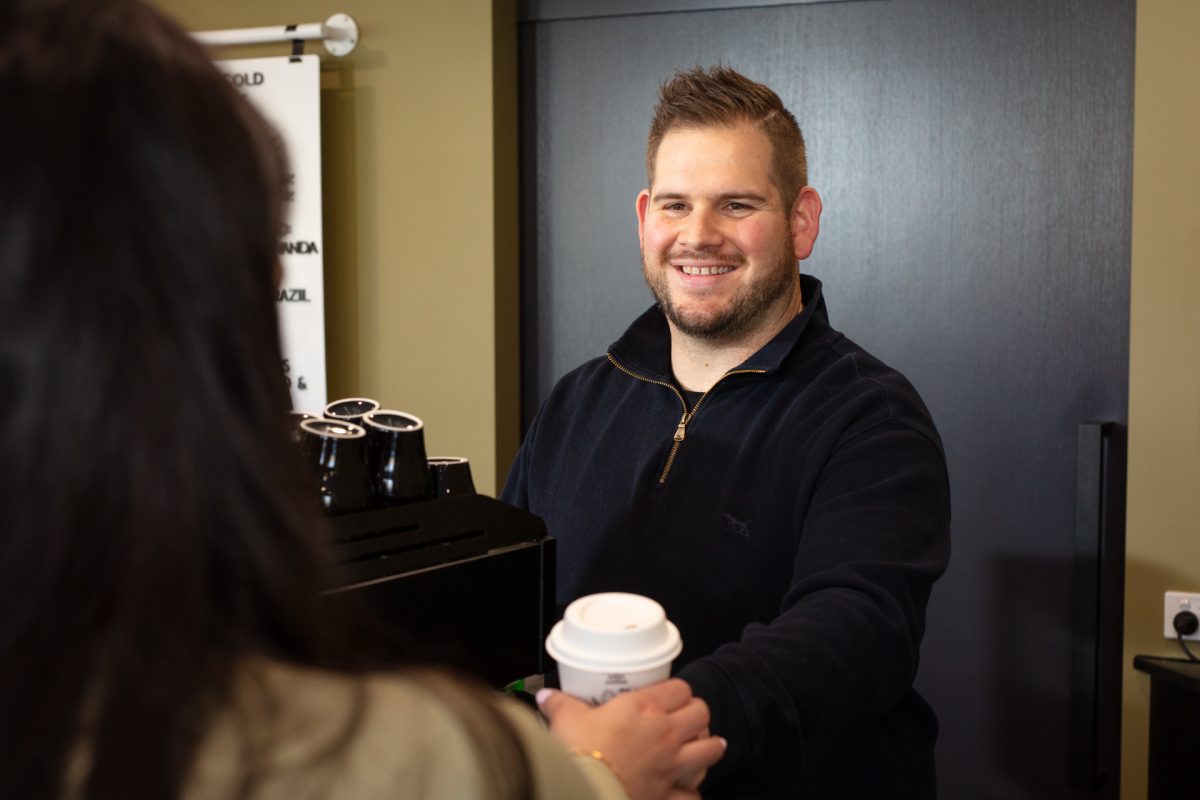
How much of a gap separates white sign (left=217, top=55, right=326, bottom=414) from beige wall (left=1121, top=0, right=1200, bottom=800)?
1.79 meters

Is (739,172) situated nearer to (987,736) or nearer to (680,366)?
(680,366)

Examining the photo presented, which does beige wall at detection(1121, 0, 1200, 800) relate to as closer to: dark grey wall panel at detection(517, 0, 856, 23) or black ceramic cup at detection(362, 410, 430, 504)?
dark grey wall panel at detection(517, 0, 856, 23)

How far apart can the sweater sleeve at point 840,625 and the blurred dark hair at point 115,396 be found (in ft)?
1.84

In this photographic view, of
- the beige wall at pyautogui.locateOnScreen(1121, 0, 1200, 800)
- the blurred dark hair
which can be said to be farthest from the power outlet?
the blurred dark hair

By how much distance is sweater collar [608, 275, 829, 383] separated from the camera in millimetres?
1511

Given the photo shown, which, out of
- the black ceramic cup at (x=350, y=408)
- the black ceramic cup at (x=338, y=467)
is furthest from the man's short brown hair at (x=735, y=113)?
the black ceramic cup at (x=338, y=467)

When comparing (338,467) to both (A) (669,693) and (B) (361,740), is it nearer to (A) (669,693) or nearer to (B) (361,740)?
(A) (669,693)

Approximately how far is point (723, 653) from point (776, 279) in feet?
2.35

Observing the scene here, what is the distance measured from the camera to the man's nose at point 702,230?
5.22 ft

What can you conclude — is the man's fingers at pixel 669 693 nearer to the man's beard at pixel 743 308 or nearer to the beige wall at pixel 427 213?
the man's beard at pixel 743 308

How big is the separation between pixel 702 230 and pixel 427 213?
4.10 feet

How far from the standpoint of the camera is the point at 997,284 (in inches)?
96.1

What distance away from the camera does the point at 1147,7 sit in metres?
2.21

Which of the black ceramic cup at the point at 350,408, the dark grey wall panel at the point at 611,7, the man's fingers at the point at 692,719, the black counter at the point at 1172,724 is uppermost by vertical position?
the dark grey wall panel at the point at 611,7
